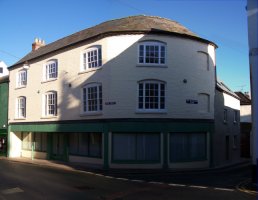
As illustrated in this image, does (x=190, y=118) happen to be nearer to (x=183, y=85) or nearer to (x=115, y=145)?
(x=183, y=85)

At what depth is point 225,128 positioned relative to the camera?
27.6 meters

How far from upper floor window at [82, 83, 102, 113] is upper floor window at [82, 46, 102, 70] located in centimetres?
135

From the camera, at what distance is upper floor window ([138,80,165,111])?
70.7 feet

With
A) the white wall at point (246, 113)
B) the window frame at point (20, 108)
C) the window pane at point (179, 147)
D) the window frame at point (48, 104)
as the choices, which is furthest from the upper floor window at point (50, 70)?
the white wall at point (246, 113)

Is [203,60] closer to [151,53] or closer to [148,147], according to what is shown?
[151,53]

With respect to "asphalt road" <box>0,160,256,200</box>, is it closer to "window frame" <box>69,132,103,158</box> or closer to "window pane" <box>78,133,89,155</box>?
"window frame" <box>69,132,103,158</box>

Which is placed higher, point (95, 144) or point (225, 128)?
point (225, 128)

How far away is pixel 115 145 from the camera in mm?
21203

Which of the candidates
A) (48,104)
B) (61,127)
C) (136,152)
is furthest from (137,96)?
(48,104)

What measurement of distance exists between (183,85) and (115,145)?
5.81 m

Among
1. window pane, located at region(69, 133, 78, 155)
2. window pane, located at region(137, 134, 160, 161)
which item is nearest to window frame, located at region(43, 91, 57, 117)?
window pane, located at region(69, 133, 78, 155)

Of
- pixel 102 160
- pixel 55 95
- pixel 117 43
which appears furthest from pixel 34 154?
pixel 117 43

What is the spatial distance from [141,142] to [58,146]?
8.54 m

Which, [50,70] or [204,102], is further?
[50,70]
